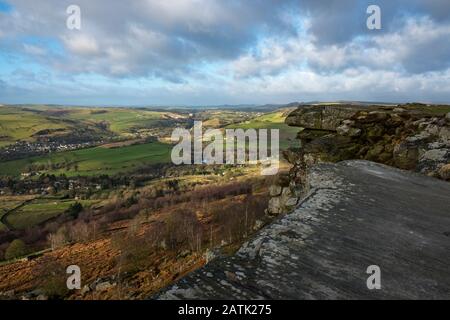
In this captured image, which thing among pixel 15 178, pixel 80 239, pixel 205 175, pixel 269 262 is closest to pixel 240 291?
pixel 269 262

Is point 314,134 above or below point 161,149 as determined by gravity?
above

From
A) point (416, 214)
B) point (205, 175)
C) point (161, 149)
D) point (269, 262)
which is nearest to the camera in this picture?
point (269, 262)

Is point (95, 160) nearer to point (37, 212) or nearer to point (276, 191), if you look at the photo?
point (37, 212)

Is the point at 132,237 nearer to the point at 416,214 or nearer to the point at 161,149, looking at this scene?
the point at 416,214

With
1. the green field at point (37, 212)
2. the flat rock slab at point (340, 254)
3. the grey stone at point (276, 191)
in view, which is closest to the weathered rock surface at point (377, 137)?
the grey stone at point (276, 191)

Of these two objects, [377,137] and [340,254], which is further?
[377,137]

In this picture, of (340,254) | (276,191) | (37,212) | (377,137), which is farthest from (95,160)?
Result: (340,254)
